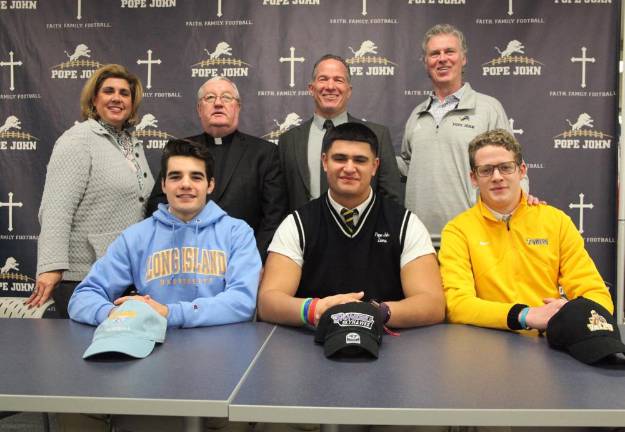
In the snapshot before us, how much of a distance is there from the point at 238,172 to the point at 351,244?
85 centimetres

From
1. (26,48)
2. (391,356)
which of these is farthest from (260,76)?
(391,356)

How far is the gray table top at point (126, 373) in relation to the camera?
1.14 metres

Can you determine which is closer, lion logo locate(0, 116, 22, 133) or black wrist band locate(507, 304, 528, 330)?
black wrist band locate(507, 304, 528, 330)

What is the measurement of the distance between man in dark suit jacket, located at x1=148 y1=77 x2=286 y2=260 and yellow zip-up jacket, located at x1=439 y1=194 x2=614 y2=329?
0.97 metres

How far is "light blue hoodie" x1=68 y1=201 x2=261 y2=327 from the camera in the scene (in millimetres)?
2002

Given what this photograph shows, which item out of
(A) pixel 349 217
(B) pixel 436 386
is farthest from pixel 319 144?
(B) pixel 436 386

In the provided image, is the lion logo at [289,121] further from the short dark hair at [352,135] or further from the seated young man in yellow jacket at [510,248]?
the seated young man in yellow jacket at [510,248]

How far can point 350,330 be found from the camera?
147 centimetres

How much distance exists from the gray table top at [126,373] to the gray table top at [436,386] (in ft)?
0.24

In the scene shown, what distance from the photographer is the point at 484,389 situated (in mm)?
1196

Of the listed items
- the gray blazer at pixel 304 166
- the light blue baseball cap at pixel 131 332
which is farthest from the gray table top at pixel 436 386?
the gray blazer at pixel 304 166

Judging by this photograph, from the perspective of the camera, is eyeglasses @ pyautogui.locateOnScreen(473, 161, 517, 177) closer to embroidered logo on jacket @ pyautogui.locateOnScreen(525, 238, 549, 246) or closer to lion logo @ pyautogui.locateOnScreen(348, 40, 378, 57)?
embroidered logo on jacket @ pyautogui.locateOnScreen(525, 238, 549, 246)

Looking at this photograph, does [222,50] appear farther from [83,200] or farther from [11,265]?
[11,265]

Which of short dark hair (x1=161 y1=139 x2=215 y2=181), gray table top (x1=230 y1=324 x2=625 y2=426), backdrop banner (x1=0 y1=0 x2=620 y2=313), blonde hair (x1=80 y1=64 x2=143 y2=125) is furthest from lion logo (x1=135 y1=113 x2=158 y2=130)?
gray table top (x1=230 y1=324 x2=625 y2=426)
